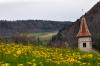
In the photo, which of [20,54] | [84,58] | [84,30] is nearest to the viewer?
[20,54]

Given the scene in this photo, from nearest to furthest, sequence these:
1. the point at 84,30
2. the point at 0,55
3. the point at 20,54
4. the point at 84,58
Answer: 1. the point at 0,55
2. the point at 20,54
3. the point at 84,58
4. the point at 84,30

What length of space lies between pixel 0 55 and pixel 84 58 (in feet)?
12.9

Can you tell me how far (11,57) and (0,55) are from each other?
1.27 feet

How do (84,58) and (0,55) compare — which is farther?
(84,58)

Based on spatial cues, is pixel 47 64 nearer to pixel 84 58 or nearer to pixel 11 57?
pixel 11 57

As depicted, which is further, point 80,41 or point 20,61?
point 80,41

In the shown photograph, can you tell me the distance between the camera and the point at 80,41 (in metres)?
98.8

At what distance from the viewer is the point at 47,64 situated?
1273 centimetres

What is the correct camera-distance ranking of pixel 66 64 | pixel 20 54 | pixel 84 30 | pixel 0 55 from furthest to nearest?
pixel 84 30 < pixel 20 54 < pixel 0 55 < pixel 66 64

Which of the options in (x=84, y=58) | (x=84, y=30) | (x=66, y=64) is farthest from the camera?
(x=84, y=30)

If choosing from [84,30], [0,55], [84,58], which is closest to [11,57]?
[0,55]

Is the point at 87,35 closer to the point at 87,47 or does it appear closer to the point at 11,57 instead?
the point at 87,47

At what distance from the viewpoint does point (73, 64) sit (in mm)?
12953

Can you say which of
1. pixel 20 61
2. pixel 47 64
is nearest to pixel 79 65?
pixel 47 64
